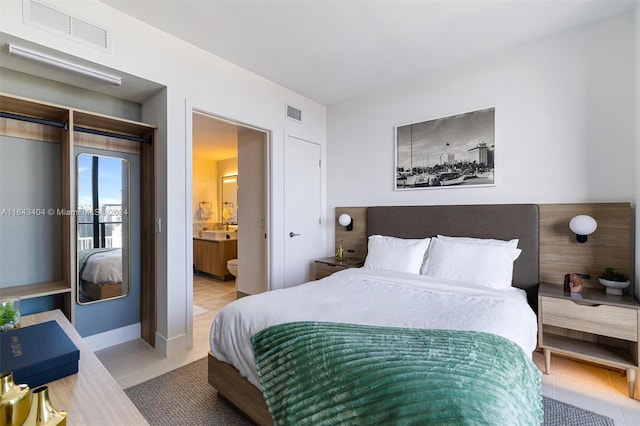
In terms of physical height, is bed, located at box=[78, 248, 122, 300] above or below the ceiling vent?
below

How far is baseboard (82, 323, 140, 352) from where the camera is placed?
2.68 meters

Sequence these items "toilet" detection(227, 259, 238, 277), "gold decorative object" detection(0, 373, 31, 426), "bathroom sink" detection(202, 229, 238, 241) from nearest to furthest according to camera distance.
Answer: "gold decorative object" detection(0, 373, 31, 426) → "toilet" detection(227, 259, 238, 277) → "bathroom sink" detection(202, 229, 238, 241)

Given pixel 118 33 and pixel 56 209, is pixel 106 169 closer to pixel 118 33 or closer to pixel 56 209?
pixel 56 209

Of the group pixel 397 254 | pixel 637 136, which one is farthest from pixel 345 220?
pixel 637 136

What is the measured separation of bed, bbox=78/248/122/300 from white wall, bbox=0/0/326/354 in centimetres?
47

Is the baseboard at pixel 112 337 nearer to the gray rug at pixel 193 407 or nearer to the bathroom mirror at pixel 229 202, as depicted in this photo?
the gray rug at pixel 193 407

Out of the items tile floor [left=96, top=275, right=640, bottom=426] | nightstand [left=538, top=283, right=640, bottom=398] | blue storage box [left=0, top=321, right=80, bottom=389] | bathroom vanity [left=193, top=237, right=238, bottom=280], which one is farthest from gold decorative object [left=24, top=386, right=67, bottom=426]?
bathroom vanity [left=193, top=237, right=238, bottom=280]

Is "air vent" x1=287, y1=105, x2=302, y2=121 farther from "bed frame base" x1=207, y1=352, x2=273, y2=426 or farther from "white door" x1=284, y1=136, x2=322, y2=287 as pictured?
"bed frame base" x1=207, y1=352, x2=273, y2=426

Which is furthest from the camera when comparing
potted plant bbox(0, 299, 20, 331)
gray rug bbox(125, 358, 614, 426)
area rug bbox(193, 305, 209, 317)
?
area rug bbox(193, 305, 209, 317)

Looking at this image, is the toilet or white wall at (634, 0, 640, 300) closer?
white wall at (634, 0, 640, 300)

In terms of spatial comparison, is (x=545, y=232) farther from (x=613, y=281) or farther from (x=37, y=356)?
(x=37, y=356)

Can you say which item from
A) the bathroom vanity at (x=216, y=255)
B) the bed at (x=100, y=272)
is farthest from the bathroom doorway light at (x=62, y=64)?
the bathroom vanity at (x=216, y=255)

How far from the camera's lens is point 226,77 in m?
3.04

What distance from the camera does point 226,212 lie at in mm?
6512
